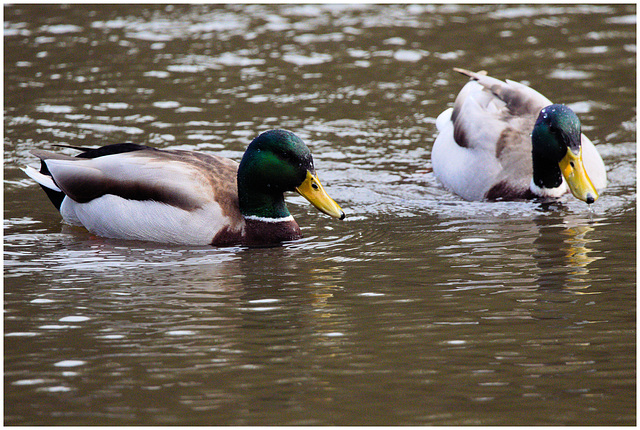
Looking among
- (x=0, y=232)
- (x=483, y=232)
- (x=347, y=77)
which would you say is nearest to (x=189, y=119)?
(x=347, y=77)

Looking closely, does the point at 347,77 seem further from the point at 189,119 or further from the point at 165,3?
the point at 165,3

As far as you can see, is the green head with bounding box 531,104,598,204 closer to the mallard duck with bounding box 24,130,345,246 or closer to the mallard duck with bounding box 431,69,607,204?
the mallard duck with bounding box 431,69,607,204

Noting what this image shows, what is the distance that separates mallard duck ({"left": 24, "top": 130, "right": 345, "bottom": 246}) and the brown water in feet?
0.55

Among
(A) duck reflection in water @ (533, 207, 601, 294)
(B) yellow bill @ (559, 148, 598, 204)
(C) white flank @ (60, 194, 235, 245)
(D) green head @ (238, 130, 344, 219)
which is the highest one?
(D) green head @ (238, 130, 344, 219)

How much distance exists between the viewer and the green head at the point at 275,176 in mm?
7586

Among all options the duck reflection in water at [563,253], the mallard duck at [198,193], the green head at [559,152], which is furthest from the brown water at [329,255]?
the green head at [559,152]

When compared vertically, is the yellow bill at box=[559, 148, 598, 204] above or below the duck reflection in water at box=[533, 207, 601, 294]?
above

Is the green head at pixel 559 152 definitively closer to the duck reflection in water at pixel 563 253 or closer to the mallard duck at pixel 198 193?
the duck reflection in water at pixel 563 253

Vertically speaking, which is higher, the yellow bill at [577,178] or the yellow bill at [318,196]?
the yellow bill at [318,196]

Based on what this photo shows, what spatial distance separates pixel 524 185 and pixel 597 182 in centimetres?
75

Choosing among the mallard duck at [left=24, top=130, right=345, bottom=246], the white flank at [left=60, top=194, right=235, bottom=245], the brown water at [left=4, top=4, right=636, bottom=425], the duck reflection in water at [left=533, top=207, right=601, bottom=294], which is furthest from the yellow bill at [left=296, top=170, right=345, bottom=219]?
the duck reflection in water at [left=533, top=207, right=601, bottom=294]

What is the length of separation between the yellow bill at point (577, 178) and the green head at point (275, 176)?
213cm

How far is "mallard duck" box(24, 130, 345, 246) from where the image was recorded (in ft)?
25.0

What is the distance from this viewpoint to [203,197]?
768cm
